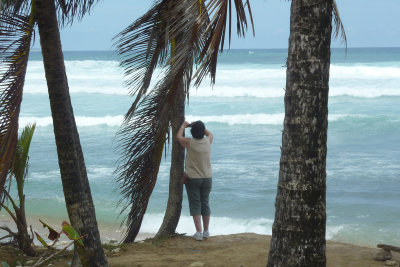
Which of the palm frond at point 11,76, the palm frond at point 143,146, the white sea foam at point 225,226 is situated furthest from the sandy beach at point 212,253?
the palm frond at point 11,76

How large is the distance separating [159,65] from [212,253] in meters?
2.24

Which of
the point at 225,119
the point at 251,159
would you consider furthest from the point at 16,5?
the point at 225,119

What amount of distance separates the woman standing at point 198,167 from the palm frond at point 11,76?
111 inches

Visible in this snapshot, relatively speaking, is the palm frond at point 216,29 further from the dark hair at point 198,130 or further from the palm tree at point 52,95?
the dark hair at point 198,130

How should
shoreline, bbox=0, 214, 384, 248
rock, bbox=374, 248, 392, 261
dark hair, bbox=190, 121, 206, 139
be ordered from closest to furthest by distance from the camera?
rock, bbox=374, 248, 392, 261 < dark hair, bbox=190, 121, 206, 139 < shoreline, bbox=0, 214, 384, 248

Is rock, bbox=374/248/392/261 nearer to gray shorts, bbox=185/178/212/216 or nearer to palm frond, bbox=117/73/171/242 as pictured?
gray shorts, bbox=185/178/212/216

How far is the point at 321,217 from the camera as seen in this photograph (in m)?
3.80

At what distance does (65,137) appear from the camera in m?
4.91

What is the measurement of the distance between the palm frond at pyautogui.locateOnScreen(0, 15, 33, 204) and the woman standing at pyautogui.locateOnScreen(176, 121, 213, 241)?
281 centimetres

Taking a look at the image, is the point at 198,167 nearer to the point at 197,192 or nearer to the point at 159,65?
the point at 197,192

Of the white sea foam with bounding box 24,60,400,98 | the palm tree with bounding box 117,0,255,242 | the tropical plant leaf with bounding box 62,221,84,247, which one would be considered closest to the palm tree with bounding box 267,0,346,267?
the palm tree with bounding box 117,0,255,242

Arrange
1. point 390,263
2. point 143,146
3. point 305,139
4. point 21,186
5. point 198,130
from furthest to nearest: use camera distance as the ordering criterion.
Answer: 1. point 198,130
2. point 21,186
3. point 390,263
4. point 143,146
5. point 305,139

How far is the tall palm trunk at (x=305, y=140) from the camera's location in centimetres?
367

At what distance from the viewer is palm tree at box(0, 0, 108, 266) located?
411cm
